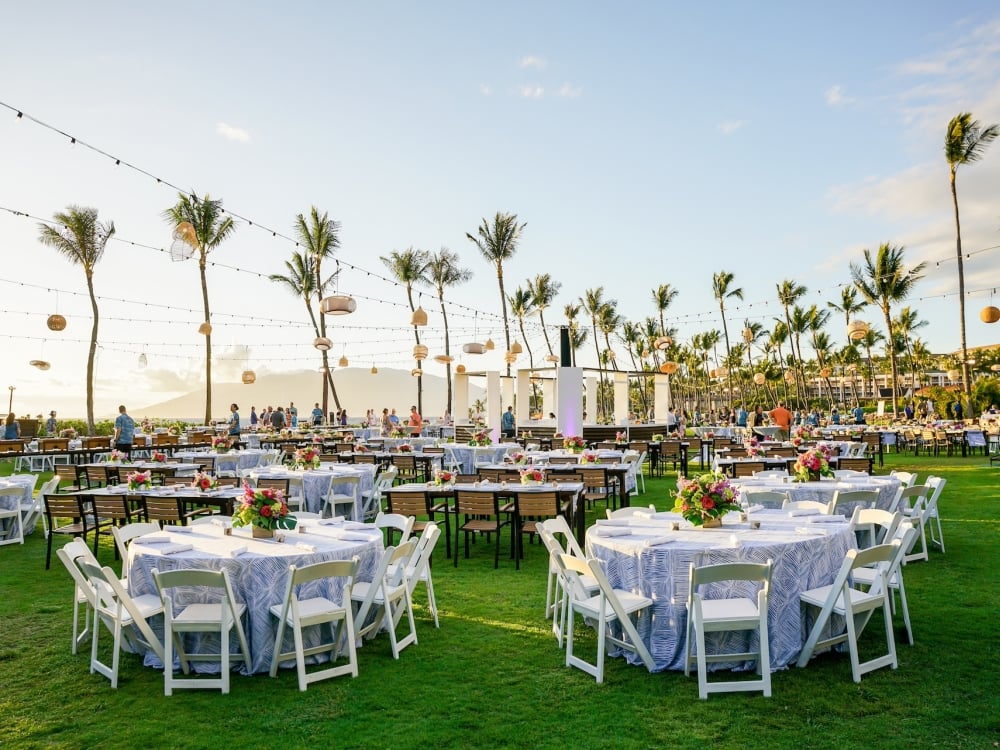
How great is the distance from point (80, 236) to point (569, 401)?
52.4ft

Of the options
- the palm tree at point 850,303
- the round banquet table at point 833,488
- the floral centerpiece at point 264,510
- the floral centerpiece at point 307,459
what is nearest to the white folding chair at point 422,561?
the floral centerpiece at point 264,510

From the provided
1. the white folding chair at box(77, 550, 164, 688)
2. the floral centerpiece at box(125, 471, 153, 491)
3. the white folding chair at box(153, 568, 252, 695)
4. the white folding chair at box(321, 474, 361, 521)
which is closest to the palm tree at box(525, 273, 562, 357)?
the white folding chair at box(321, 474, 361, 521)

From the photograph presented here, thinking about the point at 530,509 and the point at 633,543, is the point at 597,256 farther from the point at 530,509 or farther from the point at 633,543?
the point at 633,543

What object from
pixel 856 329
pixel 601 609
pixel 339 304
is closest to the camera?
pixel 601 609

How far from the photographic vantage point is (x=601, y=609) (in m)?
4.18

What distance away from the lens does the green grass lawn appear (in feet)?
11.4

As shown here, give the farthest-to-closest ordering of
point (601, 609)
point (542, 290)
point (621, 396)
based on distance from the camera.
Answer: point (542, 290) → point (621, 396) → point (601, 609)

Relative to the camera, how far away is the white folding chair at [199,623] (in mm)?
3963

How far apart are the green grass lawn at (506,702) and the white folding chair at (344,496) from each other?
403 centimetres

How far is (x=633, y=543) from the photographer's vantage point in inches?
179

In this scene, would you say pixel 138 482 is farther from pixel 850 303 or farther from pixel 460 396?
pixel 850 303

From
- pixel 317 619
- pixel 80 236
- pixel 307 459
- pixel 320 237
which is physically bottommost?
pixel 317 619

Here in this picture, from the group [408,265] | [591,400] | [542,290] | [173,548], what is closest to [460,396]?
[591,400]

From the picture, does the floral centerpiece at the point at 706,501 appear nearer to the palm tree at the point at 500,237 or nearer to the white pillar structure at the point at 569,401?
the white pillar structure at the point at 569,401
